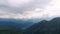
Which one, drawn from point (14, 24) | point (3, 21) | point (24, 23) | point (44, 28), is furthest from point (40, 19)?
point (3, 21)

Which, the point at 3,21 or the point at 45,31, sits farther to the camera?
the point at 45,31

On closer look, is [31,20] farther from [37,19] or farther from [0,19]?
[0,19]

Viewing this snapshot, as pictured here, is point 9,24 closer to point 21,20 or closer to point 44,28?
point 21,20

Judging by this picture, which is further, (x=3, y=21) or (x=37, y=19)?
(x=37, y=19)

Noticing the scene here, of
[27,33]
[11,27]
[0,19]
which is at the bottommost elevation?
[27,33]

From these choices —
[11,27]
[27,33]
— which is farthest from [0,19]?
[27,33]

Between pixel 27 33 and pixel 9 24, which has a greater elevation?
pixel 9 24
